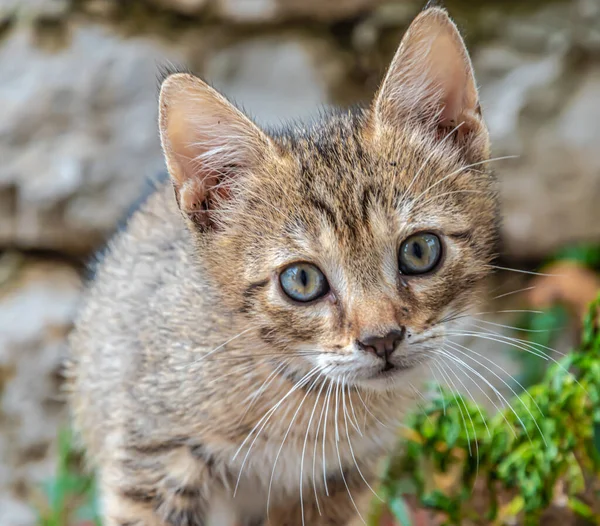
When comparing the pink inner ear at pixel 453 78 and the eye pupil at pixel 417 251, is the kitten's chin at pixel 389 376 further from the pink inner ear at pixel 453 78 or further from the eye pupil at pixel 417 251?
the pink inner ear at pixel 453 78

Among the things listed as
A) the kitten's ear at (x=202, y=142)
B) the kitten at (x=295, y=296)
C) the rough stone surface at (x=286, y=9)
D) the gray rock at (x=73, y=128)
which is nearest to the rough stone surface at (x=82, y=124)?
the gray rock at (x=73, y=128)

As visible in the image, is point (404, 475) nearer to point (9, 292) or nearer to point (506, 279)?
point (506, 279)

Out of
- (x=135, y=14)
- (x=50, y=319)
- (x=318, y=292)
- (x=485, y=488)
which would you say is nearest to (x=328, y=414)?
(x=318, y=292)

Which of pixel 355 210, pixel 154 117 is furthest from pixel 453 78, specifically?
pixel 154 117

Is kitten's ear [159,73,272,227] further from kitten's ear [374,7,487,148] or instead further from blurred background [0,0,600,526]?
blurred background [0,0,600,526]

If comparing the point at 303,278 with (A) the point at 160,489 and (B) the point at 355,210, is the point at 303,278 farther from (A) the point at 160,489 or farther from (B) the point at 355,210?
(A) the point at 160,489

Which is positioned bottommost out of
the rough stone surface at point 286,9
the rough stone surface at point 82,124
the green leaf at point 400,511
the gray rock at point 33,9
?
the green leaf at point 400,511
